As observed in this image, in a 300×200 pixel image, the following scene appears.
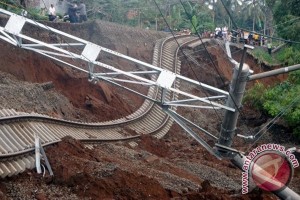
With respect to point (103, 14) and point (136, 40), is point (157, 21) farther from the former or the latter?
point (136, 40)

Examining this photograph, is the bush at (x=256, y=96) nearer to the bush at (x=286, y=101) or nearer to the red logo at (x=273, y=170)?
the bush at (x=286, y=101)

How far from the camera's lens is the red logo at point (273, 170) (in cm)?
879

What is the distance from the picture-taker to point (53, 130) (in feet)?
50.3

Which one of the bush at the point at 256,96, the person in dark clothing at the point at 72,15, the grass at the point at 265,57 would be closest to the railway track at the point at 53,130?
the bush at the point at 256,96

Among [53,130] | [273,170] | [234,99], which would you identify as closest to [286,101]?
[53,130]

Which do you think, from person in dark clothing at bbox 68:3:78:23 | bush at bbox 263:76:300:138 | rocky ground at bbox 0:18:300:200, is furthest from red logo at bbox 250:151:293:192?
person in dark clothing at bbox 68:3:78:23

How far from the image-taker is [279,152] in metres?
8.75

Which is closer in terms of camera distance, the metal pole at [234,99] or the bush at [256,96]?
the metal pole at [234,99]

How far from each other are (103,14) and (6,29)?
2566 cm

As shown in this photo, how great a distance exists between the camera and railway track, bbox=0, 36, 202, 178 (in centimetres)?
1227

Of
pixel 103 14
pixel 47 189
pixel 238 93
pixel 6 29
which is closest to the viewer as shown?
pixel 238 93

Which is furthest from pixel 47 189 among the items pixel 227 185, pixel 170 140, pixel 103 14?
pixel 103 14

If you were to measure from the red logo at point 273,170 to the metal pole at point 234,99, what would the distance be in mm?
1271

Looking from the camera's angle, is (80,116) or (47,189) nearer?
(47,189)
